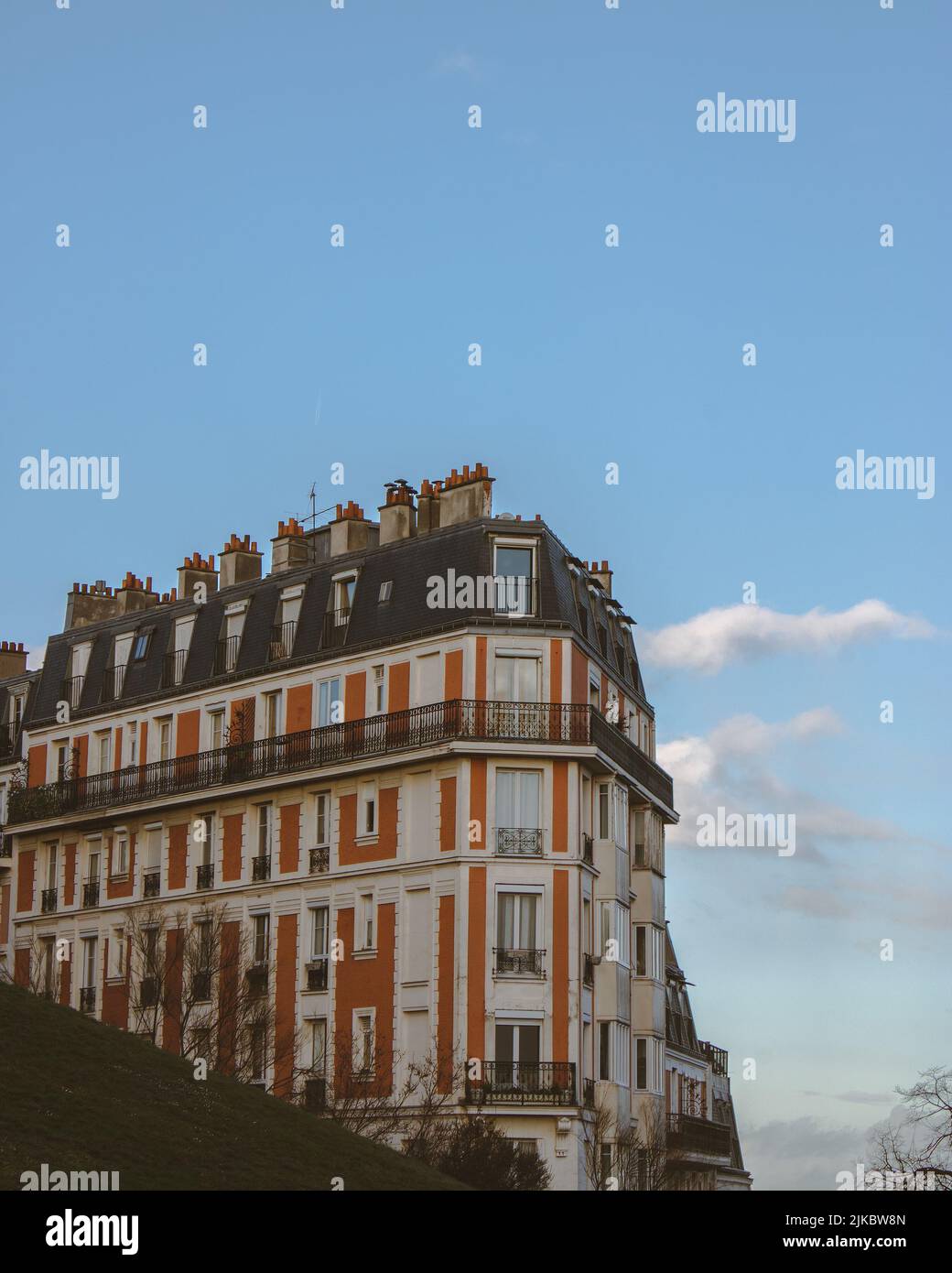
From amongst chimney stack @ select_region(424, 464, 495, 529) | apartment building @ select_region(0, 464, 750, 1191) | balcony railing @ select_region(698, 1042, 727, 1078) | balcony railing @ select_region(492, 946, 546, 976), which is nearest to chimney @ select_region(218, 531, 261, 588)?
apartment building @ select_region(0, 464, 750, 1191)

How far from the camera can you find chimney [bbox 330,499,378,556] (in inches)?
2490

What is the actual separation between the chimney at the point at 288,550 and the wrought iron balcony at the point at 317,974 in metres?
13.7

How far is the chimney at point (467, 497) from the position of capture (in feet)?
196

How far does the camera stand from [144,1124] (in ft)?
94.7

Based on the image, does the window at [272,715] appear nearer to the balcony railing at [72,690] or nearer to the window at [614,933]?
the balcony railing at [72,690]

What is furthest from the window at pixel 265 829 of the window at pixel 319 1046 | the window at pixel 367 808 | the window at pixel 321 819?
the window at pixel 319 1046

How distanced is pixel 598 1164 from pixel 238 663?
20.0 metres

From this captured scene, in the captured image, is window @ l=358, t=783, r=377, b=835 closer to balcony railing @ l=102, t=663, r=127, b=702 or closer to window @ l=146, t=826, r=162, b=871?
window @ l=146, t=826, r=162, b=871

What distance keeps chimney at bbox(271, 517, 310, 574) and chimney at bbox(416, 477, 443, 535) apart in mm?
5130

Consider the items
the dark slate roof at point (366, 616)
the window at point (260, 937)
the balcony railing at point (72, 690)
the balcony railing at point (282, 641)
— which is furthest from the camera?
the balcony railing at point (72, 690)

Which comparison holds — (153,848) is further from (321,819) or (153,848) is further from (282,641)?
(282,641)

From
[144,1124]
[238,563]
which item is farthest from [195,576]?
[144,1124]
